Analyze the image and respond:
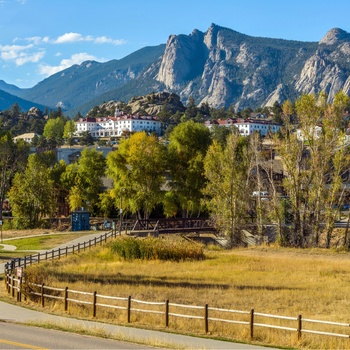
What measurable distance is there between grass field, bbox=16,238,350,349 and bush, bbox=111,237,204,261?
1.00 meters

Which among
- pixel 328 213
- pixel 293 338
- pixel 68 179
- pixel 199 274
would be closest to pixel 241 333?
pixel 293 338

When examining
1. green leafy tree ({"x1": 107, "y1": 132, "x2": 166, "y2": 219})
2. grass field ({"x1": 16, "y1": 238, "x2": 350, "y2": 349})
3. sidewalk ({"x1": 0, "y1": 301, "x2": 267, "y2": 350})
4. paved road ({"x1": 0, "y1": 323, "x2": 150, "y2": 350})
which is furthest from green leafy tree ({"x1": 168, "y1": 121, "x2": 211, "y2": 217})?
paved road ({"x1": 0, "y1": 323, "x2": 150, "y2": 350})

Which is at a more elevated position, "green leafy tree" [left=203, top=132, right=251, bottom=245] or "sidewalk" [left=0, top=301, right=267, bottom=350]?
"green leafy tree" [left=203, top=132, right=251, bottom=245]

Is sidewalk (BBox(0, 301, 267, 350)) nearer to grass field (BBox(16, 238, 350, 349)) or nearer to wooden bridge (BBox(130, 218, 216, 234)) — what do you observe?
grass field (BBox(16, 238, 350, 349))

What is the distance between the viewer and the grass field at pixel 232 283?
984 inches

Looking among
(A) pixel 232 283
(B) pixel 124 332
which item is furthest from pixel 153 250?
(B) pixel 124 332

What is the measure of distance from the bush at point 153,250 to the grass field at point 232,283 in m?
1.00

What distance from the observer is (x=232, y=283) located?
39969 mm

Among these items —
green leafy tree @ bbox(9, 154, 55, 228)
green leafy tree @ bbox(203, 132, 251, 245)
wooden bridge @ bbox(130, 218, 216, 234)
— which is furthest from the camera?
green leafy tree @ bbox(9, 154, 55, 228)

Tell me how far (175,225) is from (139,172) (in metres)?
8.51

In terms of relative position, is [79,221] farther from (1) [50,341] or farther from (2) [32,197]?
(1) [50,341]

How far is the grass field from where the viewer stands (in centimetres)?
2500

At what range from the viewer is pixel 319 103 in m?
68.2

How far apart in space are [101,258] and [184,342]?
107ft
